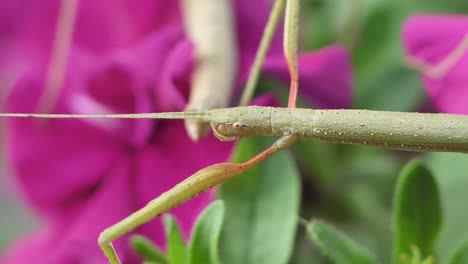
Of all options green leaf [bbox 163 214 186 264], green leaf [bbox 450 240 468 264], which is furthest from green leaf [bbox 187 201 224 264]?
green leaf [bbox 450 240 468 264]

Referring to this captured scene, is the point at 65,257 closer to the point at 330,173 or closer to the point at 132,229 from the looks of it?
the point at 132,229

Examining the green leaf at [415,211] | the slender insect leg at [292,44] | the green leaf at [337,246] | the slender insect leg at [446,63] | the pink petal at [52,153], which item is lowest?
the green leaf at [337,246]

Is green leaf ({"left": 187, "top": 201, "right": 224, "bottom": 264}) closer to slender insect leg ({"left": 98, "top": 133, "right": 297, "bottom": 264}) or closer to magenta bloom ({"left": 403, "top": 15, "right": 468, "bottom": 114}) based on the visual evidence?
slender insect leg ({"left": 98, "top": 133, "right": 297, "bottom": 264})

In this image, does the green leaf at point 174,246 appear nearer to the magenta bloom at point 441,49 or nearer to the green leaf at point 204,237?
the green leaf at point 204,237

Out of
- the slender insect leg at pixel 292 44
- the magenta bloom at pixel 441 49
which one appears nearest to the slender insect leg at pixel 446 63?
the magenta bloom at pixel 441 49

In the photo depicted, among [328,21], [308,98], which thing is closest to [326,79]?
[308,98]

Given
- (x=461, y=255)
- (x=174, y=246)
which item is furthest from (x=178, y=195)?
(x=461, y=255)

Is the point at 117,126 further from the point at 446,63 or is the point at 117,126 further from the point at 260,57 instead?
the point at 446,63
